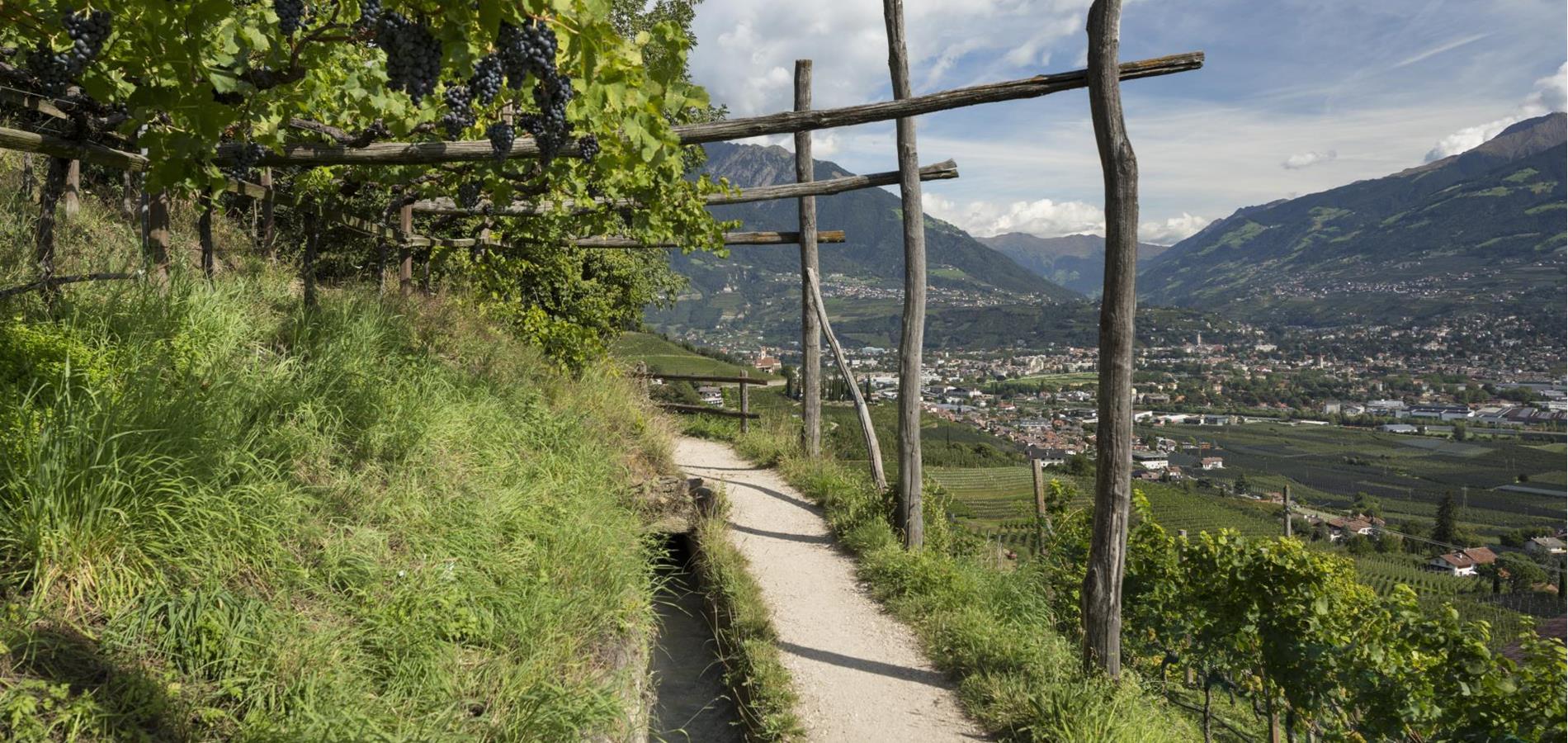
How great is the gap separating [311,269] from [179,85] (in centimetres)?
380

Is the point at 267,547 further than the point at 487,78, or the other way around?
the point at 267,547

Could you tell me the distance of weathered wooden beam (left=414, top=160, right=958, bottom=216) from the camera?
6984 millimetres

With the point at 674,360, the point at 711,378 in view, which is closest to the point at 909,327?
the point at 711,378

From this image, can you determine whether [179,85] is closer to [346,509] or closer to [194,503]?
[194,503]

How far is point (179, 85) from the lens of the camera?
2586 mm

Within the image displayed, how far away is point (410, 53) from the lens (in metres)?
2.02

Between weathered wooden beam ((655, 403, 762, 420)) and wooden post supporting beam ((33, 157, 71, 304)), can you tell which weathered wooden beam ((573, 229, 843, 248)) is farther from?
wooden post supporting beam ((33, 157, 71, 304))

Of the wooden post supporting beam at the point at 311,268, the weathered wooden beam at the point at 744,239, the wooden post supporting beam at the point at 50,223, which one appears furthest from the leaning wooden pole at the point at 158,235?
the weathered wooden beam at the point at 744,239

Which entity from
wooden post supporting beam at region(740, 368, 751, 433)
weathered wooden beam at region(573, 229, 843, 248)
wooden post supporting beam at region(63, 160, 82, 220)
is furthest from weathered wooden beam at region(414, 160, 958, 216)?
wooden post supporting beam at region(740, 368, 751, 433)

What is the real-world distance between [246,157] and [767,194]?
15.8 feet

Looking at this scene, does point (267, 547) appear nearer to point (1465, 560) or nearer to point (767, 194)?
point (767, 194)

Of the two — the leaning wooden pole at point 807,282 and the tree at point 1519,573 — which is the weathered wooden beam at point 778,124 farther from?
the tree at point 1519,573

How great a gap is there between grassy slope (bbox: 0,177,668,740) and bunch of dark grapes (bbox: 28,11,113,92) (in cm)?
129

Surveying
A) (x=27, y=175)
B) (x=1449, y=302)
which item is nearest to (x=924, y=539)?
(x=27, y=175)
